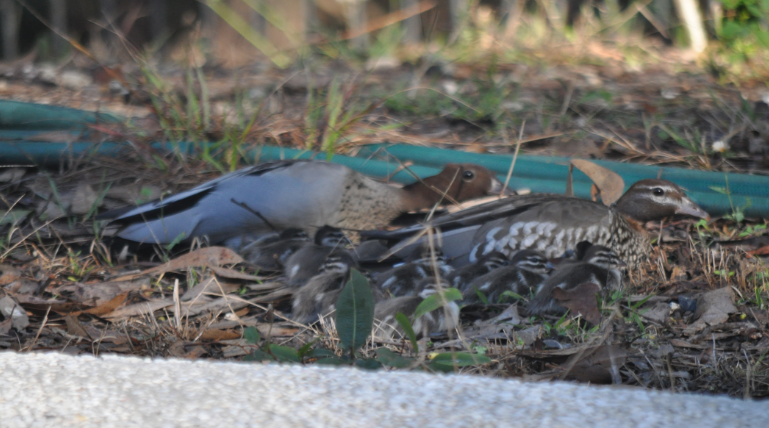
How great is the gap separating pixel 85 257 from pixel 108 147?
3.19 ft

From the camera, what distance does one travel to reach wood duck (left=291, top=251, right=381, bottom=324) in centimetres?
261

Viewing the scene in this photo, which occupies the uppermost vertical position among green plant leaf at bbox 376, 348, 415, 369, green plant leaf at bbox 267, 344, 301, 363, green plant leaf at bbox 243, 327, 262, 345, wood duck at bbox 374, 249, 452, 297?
green plant leaf at bbox 376, 348, 415, 369


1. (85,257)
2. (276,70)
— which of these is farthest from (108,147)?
Result: (276,70)

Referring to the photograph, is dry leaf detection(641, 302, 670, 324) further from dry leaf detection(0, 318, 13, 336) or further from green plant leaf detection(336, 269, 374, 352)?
dry leaf detection(0, 318, 13, 336)

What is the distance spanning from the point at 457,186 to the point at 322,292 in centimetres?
143

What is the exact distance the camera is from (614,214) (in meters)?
3.19

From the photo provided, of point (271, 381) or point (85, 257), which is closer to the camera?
point (271, 381)

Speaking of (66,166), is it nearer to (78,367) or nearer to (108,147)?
(108,147)

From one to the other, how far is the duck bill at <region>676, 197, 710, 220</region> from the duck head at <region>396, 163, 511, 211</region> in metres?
0.87

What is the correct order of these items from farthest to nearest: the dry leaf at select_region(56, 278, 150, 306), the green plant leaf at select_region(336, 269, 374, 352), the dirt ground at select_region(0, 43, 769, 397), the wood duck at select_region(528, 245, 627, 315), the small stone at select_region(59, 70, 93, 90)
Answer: the small stone at select_region(59, 70, 93, 90) < the dry leaf at select_region(56, 278, 150, 306) < the wood duck at select_region(528, 245, 627, 315) < the dirt ground at select_region(0, 43, 769, 397) < the green plant leaf at select_region(336, 269, 374, 352)

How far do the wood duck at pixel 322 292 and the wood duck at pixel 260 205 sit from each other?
671 mm

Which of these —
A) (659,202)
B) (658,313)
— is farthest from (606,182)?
(658,313)

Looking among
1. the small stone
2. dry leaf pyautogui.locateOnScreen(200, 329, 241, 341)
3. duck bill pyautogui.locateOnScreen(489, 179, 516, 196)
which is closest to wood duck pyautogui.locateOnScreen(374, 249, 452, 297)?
dry leaf pyautogui.locateOnScreen(200, 329, 241, 341)

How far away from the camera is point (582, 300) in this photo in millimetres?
2496
